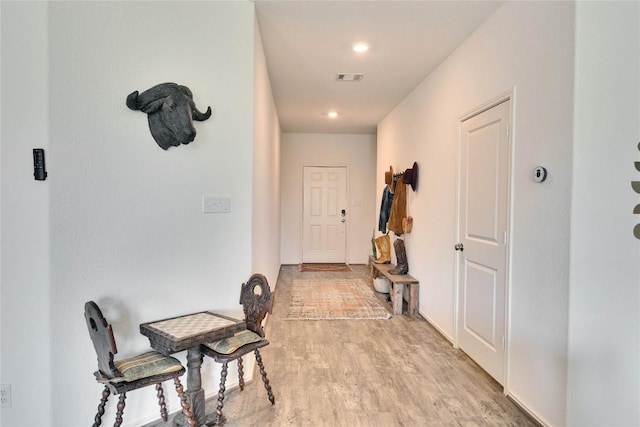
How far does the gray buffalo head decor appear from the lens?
189 cm

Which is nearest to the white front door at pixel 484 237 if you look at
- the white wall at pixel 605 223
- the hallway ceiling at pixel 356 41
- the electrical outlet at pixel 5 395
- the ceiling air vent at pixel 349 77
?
the white wall at pixel 605 223

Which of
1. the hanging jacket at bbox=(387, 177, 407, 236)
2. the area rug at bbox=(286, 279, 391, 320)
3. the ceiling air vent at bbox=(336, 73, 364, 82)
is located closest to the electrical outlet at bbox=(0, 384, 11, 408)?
the area rug at bbox=(286, 279, 391, 320)

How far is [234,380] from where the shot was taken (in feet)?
7.54

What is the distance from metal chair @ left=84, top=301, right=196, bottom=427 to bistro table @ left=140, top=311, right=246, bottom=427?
9 cm

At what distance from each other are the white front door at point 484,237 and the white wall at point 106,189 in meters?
1.70

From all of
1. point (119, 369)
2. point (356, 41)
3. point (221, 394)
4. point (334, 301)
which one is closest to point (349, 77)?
point (356, 41)

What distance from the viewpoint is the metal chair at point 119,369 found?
155 cm

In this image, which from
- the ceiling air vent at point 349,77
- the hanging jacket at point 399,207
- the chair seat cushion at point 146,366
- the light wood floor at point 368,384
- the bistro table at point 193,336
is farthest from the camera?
the hanging jacket at point 399,207

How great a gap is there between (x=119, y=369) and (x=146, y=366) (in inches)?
4.4

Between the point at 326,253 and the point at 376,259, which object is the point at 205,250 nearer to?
the point at 376,259

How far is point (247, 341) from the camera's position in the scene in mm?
1976

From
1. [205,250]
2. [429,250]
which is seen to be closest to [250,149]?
[205,250]

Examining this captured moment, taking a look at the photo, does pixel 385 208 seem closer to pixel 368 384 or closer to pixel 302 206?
pixel 302 206

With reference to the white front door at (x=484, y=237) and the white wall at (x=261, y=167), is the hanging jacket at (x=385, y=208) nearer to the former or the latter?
the white wall at (x=261, y=167)
